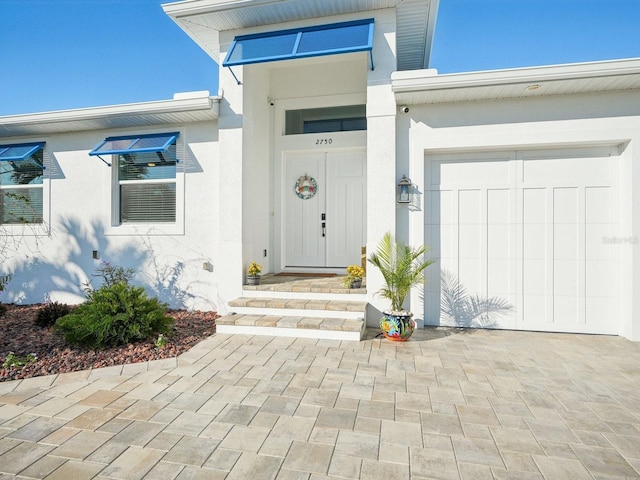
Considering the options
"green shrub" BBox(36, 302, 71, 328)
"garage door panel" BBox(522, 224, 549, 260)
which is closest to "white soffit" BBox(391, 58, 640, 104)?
"garage door panel" BBox(522, 224, 549, 260)

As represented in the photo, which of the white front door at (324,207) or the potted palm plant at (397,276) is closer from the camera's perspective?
the potted palm plant at (397,276)

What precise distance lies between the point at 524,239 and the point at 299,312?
12.0 ft

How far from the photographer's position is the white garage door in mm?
5016

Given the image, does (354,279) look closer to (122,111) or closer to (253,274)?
(253,274)

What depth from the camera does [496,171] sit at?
5.31 meters

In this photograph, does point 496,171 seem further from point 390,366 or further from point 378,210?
point 390,366

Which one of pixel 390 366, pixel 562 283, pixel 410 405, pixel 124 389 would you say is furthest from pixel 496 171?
pixel 124 389

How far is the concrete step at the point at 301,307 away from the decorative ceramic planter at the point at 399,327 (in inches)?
17.9

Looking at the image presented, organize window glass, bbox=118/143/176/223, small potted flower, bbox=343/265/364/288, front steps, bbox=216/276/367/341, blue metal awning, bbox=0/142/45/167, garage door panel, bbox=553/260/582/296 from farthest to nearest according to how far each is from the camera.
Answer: blue metal awning, bbox=0/142/45/167 < window glass, bbox=118/143/176/223 < small potted flower, bbox=343/265/364/288 < garage door panel, bbox=553/260/582/296 < front steps, bbox=216/276/367/341

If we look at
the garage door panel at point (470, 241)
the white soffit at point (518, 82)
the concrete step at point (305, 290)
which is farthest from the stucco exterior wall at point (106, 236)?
the garage door panel at point (470, 241)

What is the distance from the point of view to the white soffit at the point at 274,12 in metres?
5.26

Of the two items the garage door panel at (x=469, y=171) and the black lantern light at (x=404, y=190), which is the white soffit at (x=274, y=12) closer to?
the garage door panel at (x=469, y=171)

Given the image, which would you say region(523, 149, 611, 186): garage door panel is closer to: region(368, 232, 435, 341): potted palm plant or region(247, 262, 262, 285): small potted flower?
region(368, 232, 435, 341): potted palm plant

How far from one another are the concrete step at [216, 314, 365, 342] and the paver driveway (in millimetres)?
464
